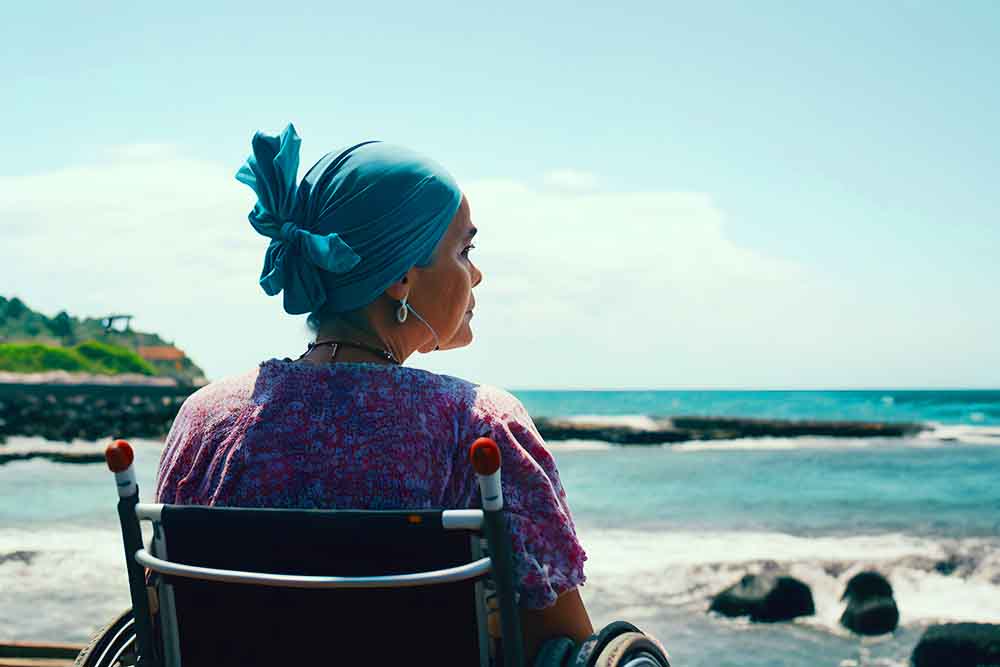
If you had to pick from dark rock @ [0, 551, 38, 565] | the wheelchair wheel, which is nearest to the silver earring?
the wheelchair wheel

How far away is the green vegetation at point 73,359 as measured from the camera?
6272 cm

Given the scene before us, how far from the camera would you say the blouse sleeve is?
3.62ft

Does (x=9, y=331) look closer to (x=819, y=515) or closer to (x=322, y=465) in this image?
(x=819, y=515)

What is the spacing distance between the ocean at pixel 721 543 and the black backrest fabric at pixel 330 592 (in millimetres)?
4827

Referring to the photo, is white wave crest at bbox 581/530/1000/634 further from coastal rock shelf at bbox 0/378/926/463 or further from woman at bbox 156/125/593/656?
coastal rock shelf at bbox 0/378/926/463

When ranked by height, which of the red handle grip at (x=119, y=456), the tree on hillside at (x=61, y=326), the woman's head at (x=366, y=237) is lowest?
the red handle grip at (x=119, y=456)

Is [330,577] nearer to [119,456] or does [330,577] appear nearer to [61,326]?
[119,456]

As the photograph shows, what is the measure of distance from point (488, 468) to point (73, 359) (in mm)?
70870

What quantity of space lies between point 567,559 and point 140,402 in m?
41.1

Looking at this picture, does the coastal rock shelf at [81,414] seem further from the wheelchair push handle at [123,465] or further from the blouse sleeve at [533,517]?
the blouse sleeve at [533,517]

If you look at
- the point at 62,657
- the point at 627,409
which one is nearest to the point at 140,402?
the point at 627,409

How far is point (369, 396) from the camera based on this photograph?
1147mm

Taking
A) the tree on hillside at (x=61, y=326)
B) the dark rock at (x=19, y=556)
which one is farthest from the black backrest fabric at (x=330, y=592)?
the tree on hillside at (x=61, y=326)

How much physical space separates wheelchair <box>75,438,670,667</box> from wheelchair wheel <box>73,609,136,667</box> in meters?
0.37
